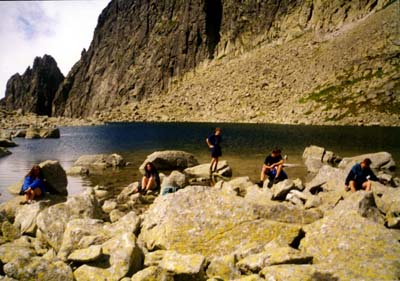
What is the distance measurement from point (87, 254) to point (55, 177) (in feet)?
42.4

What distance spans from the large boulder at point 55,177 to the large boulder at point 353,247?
15236 millimetres

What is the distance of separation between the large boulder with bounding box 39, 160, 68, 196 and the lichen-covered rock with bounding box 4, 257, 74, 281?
41.2 ft

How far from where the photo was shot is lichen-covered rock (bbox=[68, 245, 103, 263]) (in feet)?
28.5

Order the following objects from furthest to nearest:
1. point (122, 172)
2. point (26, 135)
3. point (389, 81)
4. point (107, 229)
A: 1. point (389, 81)
2. point (26, 135)
3. point (122, 172)
4. point (107, 229)

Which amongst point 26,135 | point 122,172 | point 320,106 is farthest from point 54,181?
point 320,106

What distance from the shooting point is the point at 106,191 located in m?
20.9

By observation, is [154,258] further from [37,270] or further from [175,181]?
[175,181]

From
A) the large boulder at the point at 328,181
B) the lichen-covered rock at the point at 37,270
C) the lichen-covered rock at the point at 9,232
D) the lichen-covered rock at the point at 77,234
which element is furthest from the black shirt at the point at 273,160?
the lichen-covered rock at the point at 37,270

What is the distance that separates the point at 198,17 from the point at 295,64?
8695 centimetres

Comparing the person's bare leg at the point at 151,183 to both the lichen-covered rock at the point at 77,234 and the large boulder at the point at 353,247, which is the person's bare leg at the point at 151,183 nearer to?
the lichen-covered rock at the point at 77,234

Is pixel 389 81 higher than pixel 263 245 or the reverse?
higher

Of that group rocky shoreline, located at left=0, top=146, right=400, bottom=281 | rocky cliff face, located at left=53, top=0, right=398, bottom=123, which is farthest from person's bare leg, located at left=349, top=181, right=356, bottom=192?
rocky cliff face, located at left=53, top=0, right=398, bottom=123

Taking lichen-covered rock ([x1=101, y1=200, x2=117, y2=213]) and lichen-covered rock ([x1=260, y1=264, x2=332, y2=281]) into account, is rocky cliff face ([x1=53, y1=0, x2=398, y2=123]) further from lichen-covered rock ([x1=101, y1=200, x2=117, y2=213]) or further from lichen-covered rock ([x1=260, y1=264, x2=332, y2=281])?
lichen-covered rock ([x1=260, y1=264, x2=332, y2=281])

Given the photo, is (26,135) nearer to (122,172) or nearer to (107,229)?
(122,172)
